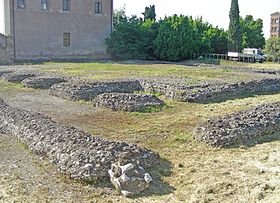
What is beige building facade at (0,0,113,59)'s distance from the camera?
37188 millimetres

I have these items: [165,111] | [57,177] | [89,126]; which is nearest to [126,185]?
[57,177]

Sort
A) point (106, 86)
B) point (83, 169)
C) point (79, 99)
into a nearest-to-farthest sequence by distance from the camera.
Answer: point (83, 169), point (79, 99), point (106, 86)

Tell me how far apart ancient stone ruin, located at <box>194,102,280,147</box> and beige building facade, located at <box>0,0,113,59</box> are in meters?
29.9

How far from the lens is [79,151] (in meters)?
7.89

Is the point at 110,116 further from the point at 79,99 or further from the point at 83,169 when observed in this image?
the point at 83,169

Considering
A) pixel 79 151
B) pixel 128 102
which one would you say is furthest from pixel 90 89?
pixel 79 151

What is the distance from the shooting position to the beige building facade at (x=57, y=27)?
122ft

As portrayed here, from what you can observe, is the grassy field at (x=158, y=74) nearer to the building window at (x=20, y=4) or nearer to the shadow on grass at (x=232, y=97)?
the shadow on grass at (x=232, y=97)

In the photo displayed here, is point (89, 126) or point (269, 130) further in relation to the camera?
point (89, 126)

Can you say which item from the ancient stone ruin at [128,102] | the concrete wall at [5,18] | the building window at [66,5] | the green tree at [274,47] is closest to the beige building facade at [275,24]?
the green tree at [274,47]

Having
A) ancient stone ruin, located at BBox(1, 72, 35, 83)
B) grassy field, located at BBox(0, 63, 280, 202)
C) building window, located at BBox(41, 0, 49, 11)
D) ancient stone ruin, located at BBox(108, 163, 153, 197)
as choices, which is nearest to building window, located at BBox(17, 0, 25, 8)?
building window, located at BBox(41, 0, 49, 11)

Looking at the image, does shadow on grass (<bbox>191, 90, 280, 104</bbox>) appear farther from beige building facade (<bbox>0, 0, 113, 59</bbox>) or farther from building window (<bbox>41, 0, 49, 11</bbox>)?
building window (<bbox>41, 0, 49, 11</bbox>)

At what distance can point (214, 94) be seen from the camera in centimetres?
1638

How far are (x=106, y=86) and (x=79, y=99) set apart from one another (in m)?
1.71
